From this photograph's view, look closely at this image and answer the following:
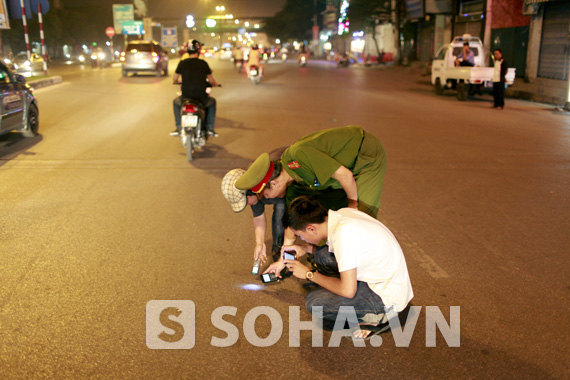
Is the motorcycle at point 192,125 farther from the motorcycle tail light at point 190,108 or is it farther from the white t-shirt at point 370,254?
the white t-shirt at point 370,254

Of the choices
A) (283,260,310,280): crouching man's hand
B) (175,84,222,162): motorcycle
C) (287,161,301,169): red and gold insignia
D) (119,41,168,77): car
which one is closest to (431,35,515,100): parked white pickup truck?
(175,84,222,162): motorcycle

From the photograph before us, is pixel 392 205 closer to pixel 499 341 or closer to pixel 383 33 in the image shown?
pixel 499 341

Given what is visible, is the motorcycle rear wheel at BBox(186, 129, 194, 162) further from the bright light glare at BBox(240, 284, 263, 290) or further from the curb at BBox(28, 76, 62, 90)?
the curb at BBox(28, 76, 62, 90)

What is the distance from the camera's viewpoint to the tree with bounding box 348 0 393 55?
4569 cm

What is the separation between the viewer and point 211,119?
34.6ft

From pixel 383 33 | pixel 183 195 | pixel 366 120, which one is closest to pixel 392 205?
pixel 183 195

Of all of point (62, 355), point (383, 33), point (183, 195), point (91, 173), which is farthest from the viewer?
point (383, 33)

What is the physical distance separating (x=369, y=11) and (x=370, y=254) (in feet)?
150

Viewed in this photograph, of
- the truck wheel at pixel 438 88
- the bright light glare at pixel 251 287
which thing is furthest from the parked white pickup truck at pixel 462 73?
the bright light glare at pixel 251 287

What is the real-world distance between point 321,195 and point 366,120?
9926 mm

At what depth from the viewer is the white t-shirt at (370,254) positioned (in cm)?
349

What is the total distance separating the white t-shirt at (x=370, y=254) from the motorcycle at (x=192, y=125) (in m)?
6.23

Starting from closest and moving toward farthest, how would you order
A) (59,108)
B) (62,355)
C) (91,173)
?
1. (62,355)
2. (91,173)
3. (59,108)

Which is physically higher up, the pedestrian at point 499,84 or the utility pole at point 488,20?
the utility pole at point 488,20
